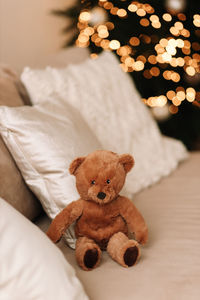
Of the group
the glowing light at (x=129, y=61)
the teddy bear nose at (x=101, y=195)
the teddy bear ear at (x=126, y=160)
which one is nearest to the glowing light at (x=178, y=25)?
the glowing light at (x=129, y=61)

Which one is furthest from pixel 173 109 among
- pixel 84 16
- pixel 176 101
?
pixel 84 16

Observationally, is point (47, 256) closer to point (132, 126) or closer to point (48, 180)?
point (48, 180)

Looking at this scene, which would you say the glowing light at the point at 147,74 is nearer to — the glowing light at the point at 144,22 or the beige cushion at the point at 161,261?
the glowing light at the point at 144,22

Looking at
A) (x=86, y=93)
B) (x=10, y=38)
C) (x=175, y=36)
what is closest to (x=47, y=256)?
(x=86, y=93)

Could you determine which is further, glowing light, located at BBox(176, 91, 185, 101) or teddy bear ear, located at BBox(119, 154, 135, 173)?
glowing light, located at BBox(176, 91, 185, 101)

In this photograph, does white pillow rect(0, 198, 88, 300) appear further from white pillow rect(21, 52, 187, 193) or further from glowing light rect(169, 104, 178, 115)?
glowing light rect(169, 104, 178, 115)

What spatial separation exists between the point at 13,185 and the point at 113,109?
0.61 meters

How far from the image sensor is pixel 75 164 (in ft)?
3.02

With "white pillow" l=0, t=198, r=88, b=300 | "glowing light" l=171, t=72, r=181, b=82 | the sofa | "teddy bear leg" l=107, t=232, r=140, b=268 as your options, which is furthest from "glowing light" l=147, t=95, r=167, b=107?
"white pillow" l=0, t=198, r=88, b=300

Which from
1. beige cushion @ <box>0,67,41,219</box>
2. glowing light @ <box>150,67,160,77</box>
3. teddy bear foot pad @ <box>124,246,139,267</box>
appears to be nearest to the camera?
teddy bear foot pad @ <box>124,246,139,267</box>

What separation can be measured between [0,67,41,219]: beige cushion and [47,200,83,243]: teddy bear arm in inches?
4.9

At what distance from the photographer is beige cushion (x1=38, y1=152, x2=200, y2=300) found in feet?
2.46

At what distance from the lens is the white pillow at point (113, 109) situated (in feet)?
4.32

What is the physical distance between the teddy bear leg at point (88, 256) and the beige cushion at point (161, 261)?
0.05 feet
